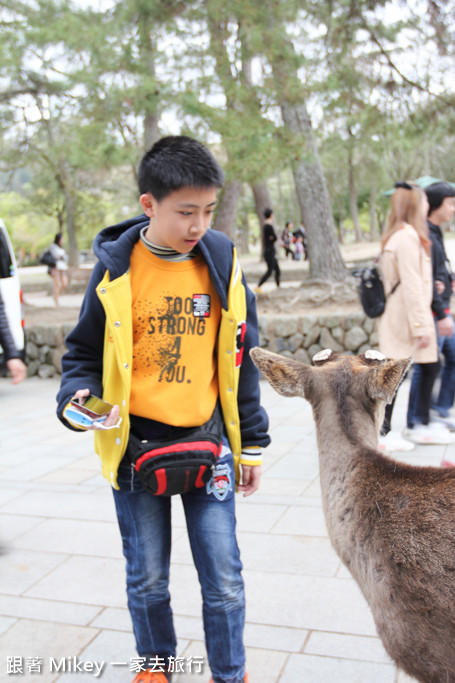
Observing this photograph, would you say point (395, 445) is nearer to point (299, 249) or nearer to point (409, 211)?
point (409, 211)

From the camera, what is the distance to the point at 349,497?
6.80 feet

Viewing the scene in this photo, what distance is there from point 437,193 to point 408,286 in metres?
0.91

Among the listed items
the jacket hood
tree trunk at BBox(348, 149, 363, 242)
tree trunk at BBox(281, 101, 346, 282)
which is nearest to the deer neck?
the jacket hood

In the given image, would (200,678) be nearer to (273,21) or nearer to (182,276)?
(182,276)

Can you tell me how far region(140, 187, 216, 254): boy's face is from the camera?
2.07 meters

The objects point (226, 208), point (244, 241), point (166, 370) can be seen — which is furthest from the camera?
point (244, 241)

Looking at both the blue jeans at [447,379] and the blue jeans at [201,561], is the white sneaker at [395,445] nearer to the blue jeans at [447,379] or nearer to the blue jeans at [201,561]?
the blue jeans at [447,379]

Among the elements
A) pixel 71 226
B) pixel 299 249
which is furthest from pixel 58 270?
pixel 299 249

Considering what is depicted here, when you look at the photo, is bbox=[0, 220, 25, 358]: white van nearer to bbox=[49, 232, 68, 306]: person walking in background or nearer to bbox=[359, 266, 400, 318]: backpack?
bbox=[359, 266, 400, 318]: backpack

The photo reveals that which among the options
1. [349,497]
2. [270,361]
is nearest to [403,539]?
[349,497]

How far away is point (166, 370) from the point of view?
2205 mm

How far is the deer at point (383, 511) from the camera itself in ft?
5.87

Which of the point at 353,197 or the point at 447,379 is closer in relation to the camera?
the point at 447,379

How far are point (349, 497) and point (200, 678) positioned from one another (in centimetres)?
106
